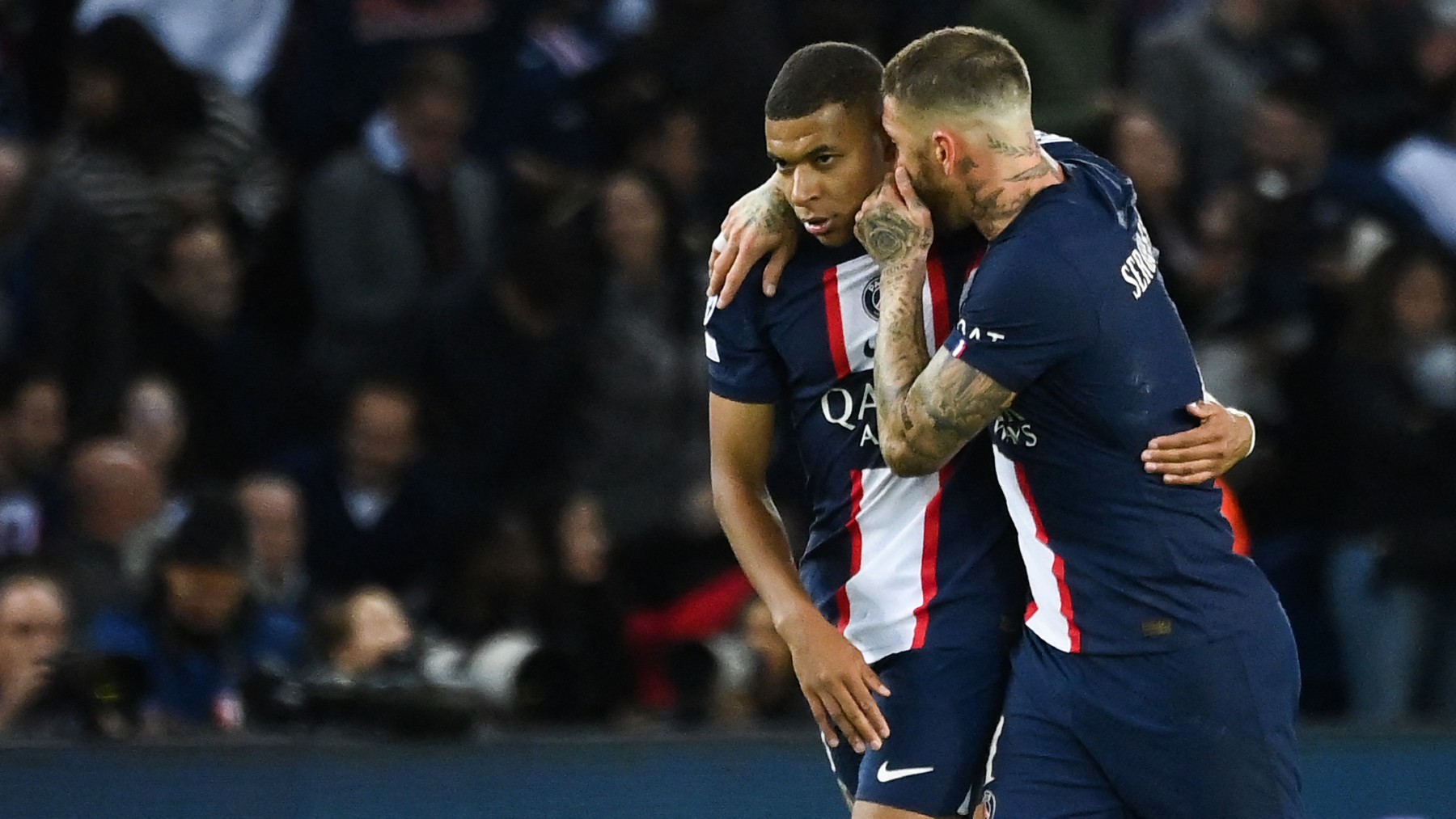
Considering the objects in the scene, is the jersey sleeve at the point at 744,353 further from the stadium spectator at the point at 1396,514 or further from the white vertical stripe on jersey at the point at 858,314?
the stadium spectator at the point at 1396,514

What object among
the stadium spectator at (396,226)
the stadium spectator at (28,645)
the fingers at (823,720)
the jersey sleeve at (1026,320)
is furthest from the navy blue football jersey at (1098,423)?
the stadium spectator at (396,226)

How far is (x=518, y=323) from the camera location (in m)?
8.08

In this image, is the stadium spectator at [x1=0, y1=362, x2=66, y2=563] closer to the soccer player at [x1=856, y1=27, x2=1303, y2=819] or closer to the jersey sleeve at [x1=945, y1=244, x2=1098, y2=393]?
the soccer player at [x1=856, y1=27, x2=1303, y2=819]

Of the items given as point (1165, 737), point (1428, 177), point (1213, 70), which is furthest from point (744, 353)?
point (1213, 70)

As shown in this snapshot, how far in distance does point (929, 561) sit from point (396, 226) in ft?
13.8

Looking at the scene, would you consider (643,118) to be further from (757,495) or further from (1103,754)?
(1103,754)

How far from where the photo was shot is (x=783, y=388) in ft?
15.5

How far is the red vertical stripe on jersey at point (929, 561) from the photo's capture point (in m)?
4.59

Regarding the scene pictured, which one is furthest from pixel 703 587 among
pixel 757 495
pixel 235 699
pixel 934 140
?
pixel 934 140

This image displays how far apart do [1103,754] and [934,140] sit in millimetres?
1180

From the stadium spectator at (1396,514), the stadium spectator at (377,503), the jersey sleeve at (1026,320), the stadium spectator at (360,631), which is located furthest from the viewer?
the stadium spectator at (377,503)

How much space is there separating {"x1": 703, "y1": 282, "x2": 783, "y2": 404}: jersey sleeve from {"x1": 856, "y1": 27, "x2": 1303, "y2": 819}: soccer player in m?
0.39

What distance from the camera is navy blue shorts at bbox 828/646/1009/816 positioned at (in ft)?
14.8

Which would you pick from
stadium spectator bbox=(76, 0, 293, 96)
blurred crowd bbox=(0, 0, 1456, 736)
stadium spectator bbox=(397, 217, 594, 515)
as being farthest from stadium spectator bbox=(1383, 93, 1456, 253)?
stadium spectator bbox=(76, 0, 293, 96)
